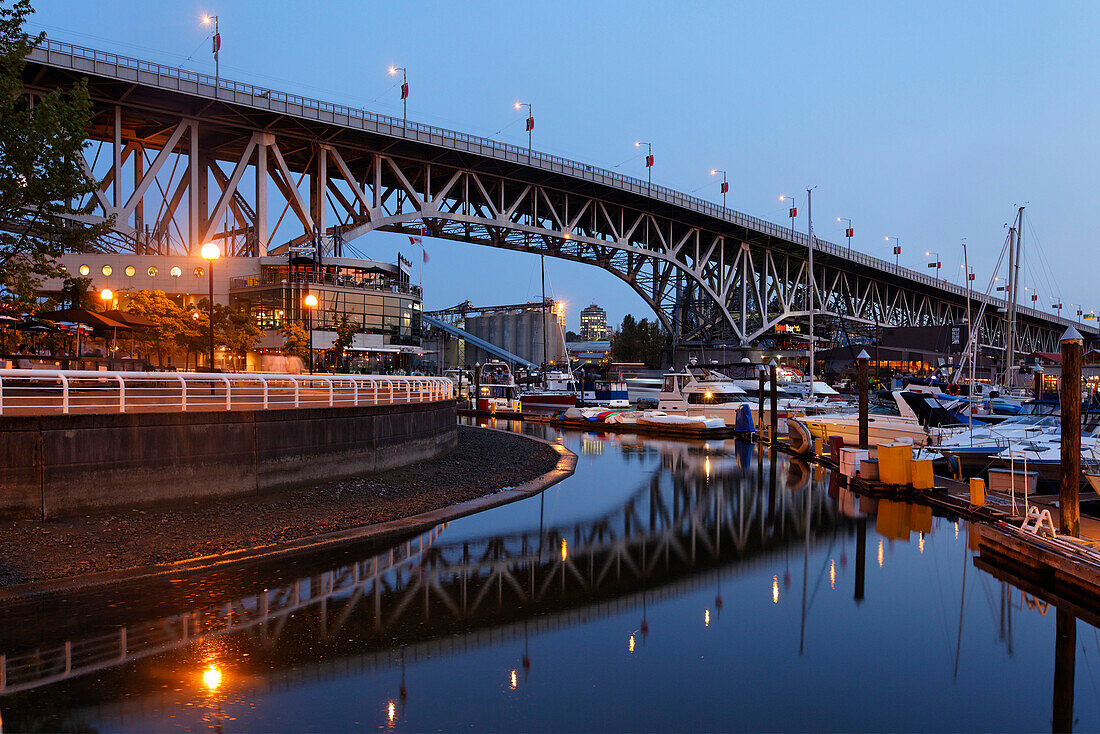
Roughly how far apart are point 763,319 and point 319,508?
100866 millimetres

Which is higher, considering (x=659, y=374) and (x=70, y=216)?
(x=70, y=216)

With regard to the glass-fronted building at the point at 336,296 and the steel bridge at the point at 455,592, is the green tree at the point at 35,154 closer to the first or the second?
the steel bridge at the point at 455,592

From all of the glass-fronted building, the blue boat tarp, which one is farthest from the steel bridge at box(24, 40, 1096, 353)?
the blue boat tarp

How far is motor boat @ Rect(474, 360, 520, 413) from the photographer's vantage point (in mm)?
66500

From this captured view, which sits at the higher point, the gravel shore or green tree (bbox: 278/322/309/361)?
green tree (bbox: 278/322/309/361)

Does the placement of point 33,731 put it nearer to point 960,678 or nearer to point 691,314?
point 960,678

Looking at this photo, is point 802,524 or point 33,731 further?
point 802,524

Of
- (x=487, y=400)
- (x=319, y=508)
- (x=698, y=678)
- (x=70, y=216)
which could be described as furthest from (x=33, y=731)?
(x=487, y=400)

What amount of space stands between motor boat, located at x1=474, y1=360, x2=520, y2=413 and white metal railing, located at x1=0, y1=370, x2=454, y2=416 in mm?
33957

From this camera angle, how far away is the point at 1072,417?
1603 centimetres

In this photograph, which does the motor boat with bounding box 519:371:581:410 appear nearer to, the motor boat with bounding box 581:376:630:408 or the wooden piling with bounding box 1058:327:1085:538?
the motor boat with bounding box 581:376:630:408

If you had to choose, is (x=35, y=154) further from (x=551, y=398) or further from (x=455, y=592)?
(x=551, y=398)

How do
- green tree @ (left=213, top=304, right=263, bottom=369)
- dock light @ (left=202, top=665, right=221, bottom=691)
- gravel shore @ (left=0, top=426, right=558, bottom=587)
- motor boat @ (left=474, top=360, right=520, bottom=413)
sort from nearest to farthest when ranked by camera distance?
dock light @ (left=202, top=665, right=221, bottom=691) < gravel shore @ (left=0, top=426, right=558, bottom=587) < green tree @ (left=213, top=304, right=263, bottom=369) < motor boat @ (left=474, top=360, right=520, bottom=413)

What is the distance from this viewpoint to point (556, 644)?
12117 millimetres
